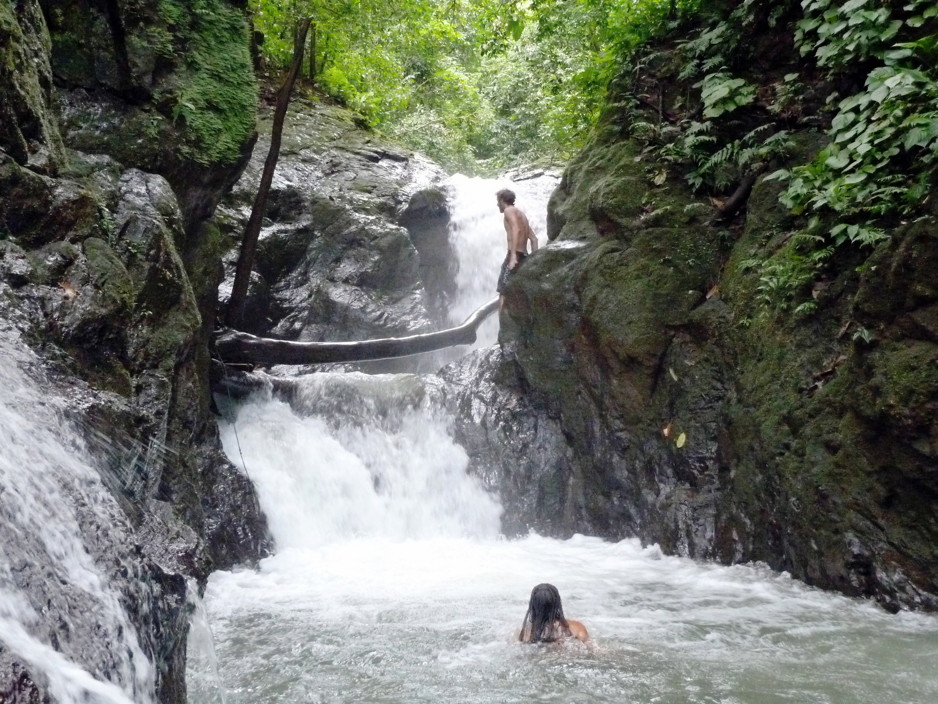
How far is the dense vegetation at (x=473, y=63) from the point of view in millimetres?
9898

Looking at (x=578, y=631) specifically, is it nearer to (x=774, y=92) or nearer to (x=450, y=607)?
(x=450, y=607)

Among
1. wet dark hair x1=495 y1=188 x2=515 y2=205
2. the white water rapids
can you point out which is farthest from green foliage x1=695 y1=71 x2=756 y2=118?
the white water rapids

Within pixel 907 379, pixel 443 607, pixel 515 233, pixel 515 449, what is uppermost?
pixel 515 233

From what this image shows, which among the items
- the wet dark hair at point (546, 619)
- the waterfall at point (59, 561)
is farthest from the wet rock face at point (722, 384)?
the waterfall at point (59, 561)

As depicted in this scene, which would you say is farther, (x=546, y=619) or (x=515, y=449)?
(x=515, y=449)

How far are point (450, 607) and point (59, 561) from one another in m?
3.59

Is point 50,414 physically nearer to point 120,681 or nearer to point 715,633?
point 120,681

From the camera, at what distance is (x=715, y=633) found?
5.12 metres

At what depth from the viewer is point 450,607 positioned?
235 inches

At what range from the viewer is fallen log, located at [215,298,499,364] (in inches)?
362

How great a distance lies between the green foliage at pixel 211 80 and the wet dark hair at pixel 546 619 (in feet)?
17.9

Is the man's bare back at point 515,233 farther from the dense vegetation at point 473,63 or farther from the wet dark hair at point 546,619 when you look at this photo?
the wet dark hair at point 546,619

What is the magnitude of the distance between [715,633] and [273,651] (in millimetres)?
2906

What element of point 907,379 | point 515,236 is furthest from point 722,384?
point 515,236
